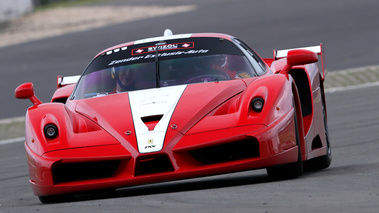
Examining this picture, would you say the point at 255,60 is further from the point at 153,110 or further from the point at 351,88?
the point at 351,88

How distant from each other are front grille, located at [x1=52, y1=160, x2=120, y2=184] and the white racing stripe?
10.9 inches

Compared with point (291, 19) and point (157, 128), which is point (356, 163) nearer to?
point (157, 128)

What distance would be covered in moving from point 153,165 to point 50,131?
858 millimetres

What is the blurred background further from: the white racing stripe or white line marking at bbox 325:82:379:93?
the white racing stripe

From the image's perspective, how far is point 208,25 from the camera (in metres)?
24.3

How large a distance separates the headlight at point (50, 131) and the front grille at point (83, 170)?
24cm

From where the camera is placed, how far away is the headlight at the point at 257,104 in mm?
6238

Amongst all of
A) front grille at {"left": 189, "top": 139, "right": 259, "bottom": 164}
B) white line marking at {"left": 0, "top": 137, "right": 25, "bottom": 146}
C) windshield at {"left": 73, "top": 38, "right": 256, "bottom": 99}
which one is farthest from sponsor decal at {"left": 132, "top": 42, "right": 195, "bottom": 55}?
white line marking at {"left": 0, "top": 137, "right": 25, "bottom": 146}

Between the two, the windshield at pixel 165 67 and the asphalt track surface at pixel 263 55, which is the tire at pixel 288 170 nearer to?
the asphalt track surface at pixel 263 55

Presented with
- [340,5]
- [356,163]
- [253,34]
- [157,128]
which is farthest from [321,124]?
[340,5]

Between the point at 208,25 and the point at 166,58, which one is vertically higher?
the point at 166,58

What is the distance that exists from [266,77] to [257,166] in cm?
92

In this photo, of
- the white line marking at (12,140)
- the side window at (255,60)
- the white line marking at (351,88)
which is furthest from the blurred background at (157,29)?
the side window at (255,60)

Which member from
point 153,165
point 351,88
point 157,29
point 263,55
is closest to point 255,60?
point 153,165
